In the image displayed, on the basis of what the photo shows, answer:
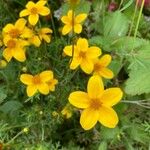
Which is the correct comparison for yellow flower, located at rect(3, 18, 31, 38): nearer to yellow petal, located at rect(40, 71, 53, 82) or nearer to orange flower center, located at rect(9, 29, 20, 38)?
orange flower center, located at rect(9, 29, 20, 38)

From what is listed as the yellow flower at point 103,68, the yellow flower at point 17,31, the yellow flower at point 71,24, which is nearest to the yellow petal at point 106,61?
the yellow flower at point 103,68

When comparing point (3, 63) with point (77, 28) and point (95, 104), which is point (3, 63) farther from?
point (95, 104)

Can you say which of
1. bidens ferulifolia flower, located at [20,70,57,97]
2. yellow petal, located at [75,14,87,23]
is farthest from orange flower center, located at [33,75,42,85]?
yellow petal, located at [75,14,87,23]

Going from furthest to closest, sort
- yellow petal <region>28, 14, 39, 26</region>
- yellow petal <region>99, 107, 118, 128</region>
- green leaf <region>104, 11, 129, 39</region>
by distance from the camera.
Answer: green leaf <region>104, 11, 129, 39</region> < yellow petal <region>28, 14, 39, 26</region> < yellow petal <region>99, 107, 118, 128</region>

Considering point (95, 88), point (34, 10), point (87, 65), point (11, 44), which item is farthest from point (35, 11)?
point (95, 88)

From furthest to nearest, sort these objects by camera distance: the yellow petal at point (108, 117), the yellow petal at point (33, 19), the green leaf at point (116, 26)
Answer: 1. the green leaf at point (116, 26)
2. the yellow petal at point (33, 19)
3. the yellow petal at point (108, 117)

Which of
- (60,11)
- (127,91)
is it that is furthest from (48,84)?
(60,11)

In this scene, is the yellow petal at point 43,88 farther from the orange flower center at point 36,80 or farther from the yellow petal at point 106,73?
the yellow petal at point 106,73
